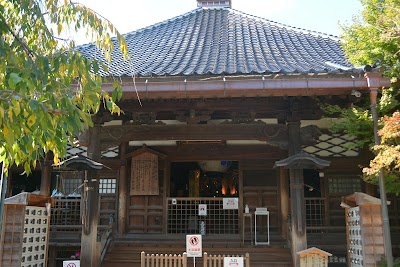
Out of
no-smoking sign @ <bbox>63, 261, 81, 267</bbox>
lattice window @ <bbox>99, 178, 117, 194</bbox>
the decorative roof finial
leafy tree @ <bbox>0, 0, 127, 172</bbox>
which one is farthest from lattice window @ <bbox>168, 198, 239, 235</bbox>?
the decorative roof finial

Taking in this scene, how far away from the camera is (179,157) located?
12.0m

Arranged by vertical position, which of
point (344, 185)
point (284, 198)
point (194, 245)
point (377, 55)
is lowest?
point (194, 245)

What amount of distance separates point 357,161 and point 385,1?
4.60 meters

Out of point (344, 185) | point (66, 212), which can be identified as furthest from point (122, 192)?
point (344, 185)

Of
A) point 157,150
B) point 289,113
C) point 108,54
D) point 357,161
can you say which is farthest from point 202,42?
point 108,54

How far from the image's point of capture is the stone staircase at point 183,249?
970 centimetres

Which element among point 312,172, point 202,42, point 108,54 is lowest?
point 312,172

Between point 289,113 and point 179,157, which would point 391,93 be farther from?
point 179,157

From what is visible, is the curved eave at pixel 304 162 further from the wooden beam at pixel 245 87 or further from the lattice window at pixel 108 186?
the lattice window at pixel 108 186

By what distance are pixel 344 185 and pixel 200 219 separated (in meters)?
4.21

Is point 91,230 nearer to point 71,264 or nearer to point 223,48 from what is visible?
point 71,264

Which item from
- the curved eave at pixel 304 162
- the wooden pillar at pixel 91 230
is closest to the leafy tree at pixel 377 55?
the curved eave at pixel 304 162

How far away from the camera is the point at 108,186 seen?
1223cm

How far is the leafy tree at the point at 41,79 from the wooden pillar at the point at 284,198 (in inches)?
303
